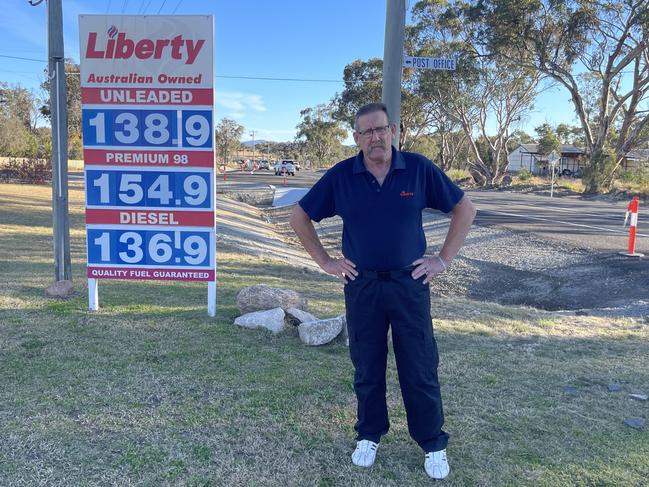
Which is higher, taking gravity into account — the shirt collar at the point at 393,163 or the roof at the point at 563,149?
the roof at the point at 563,149

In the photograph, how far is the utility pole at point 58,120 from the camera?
5.97 metres

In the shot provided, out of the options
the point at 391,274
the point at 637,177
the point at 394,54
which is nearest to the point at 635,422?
the point at 391,274

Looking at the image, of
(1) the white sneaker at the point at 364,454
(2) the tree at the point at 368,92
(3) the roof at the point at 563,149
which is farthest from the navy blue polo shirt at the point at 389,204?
(3) the roof at the point at 563,149

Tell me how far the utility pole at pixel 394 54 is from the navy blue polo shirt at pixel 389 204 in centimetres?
197

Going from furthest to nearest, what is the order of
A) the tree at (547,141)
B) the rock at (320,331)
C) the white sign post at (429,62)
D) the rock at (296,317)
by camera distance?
the tree at (547,141)
the rock at (296,317)
the white sign post at (429,62)
the rock at (320,331)

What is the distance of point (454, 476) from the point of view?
9.42ft

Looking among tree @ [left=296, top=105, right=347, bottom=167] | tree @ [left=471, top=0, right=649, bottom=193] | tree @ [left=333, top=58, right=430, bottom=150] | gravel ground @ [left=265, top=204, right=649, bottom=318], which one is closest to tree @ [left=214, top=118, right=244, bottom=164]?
tree @ [left=296, top=105, right=347, bottom=167]

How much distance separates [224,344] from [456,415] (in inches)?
83.0

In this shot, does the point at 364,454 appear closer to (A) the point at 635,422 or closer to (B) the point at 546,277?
(A) the point at 635,422

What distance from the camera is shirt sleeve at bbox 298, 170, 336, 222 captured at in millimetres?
2908

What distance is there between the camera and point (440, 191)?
111 inches

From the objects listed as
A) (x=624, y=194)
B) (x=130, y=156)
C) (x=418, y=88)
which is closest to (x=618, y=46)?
(x=624, y=194)

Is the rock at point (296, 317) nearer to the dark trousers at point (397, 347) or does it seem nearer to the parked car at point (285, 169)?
the dark trousers at point (397, 347)

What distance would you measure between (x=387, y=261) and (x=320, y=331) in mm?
2224
